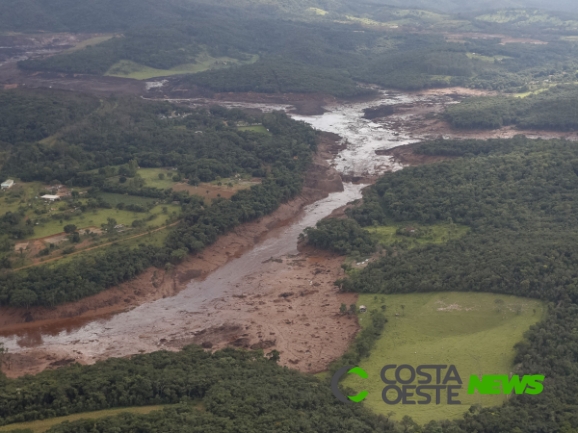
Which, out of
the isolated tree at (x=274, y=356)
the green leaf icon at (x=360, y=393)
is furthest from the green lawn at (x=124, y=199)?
the green leaf icon at (x=360, y=393)

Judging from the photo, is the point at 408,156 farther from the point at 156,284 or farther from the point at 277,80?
the point at 156,284

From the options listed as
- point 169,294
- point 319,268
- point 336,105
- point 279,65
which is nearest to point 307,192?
point 319,268

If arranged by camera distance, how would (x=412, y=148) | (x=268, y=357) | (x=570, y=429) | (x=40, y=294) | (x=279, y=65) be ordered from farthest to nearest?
(x=279, y=65) → (x=412, y=148) → (x=40, y=294) → (x=268, y=357) → (x=570, y=429)

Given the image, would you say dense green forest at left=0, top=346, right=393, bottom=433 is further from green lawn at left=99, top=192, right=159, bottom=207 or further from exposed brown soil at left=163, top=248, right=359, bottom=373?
green lawn at left=99, top=192, right=159, bottom=207

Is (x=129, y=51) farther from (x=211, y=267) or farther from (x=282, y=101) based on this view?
(x=211, y=267)

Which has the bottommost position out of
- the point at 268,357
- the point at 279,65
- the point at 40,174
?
the point at 268,357

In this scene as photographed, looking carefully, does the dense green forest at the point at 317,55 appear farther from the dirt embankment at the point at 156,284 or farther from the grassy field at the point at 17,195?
the grassy field at the point at 17,195
